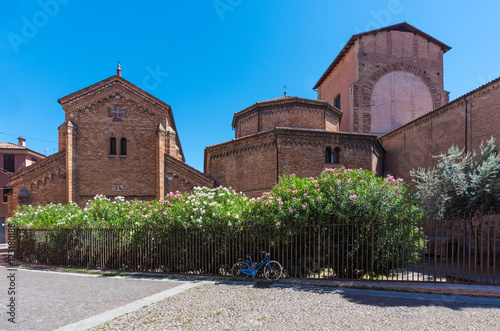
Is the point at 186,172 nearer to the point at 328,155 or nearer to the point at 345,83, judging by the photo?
the point at 328,155

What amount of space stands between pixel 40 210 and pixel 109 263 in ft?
20.6

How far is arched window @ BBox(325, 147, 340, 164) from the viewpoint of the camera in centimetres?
1845

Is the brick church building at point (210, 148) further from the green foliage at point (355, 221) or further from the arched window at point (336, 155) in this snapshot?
the green foliage at point (355, 221)

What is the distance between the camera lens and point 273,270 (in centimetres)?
810

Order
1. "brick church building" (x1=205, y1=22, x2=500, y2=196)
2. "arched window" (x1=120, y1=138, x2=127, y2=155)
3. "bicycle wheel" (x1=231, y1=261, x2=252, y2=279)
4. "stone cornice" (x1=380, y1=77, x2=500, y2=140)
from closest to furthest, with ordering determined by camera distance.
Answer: "bicycle wheel" (x1=231, y1=261, x2=252, y2=279), "stone cornice" (x1=380, y1=77, x2=500, y2=140), "brick church building" (x1=205, y1=22, x2=500, y2=196), "arched window" (x1=120, y1=138, x2=127, y2=155)

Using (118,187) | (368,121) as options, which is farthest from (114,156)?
(368,121)

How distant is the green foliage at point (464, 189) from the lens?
33.3 ft

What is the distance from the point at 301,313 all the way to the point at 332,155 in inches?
Result: 568

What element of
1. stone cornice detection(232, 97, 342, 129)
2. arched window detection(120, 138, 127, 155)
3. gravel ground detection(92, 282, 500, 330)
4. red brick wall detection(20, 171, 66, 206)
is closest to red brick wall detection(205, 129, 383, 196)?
stone cornice detection(232, 97, 342, 129)

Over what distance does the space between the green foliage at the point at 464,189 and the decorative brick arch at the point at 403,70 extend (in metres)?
14.6

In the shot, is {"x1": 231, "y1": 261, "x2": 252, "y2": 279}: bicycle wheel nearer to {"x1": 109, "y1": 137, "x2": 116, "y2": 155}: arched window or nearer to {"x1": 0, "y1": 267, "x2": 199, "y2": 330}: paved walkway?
{"x1": 0, "y1": 267, "x2": 199, "y2": 330}: paved walkway

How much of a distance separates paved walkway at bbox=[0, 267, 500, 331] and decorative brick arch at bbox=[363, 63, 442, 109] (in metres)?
21.7

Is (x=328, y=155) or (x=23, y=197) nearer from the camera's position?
(x=23, y=197)

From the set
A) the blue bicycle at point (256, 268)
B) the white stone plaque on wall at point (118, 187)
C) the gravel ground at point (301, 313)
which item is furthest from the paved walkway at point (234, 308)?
the white stone plaque on wall at point (118, 187)
